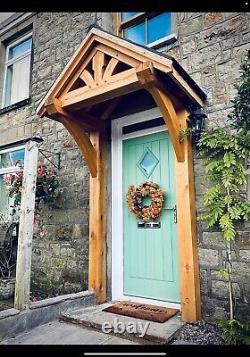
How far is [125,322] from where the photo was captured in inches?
102

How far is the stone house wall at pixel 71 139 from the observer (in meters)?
2.71

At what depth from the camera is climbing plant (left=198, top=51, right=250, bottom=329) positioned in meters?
2.54

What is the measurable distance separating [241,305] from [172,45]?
2.92 metres

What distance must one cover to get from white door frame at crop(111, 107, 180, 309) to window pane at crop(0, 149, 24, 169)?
1993 millimetres

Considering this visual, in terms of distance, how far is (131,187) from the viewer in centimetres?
339

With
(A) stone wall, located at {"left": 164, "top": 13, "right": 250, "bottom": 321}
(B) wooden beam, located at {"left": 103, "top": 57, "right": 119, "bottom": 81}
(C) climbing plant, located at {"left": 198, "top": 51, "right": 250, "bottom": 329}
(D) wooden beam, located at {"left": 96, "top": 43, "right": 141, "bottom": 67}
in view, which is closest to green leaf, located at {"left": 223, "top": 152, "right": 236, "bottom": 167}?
(C) climbing plant, located at {"left": 198, "top": 51, "right": 250, "bottom": 329}

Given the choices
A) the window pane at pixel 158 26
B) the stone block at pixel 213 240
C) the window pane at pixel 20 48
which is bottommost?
the stone block at pixel 213 240

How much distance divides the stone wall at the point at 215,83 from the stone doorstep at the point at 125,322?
17.3 inches

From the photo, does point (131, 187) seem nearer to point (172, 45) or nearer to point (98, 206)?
point (98, 206)

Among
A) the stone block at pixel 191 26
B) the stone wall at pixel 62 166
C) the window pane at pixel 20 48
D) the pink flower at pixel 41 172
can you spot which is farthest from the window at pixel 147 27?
the window pane at pixel 20 48

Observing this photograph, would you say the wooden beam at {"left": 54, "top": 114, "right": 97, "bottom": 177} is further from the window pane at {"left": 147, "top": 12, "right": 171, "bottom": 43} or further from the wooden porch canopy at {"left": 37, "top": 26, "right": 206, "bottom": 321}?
the window pane at {"left": 147, "top": 12, "right": 171, "bottom": 43}

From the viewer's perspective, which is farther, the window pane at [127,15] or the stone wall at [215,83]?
the window pane at [127,15]

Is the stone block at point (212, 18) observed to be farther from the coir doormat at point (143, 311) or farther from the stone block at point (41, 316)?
the stone block at point (41, 316)
